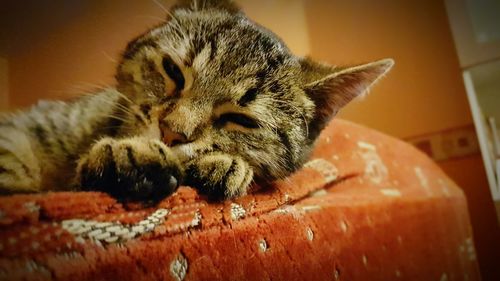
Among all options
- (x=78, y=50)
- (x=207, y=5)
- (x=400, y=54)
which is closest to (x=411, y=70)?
(x=400, y=54)

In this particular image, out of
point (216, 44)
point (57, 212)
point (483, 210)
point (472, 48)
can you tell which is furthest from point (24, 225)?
point (483, 210)

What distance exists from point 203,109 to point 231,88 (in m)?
0.07

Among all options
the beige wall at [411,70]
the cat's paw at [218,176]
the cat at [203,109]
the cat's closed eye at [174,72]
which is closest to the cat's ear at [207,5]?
the cat at [203,109]

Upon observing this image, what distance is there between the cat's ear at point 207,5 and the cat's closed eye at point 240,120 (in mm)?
272

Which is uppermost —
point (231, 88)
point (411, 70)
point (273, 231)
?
point (411, 70)

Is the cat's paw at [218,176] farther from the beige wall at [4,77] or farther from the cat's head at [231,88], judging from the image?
the beige wall at [4,77]

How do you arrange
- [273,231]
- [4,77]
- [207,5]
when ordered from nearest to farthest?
1. [4,77]
2. [273,231]
3. [207,5]

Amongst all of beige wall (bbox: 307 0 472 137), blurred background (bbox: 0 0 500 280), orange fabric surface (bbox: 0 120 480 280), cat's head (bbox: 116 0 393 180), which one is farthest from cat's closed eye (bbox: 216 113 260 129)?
beige wall (bbox: 307 0 472 137)

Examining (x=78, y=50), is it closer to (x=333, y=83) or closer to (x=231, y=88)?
(x=231, y=88)

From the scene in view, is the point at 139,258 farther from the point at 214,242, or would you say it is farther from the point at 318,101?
the point at 318,101

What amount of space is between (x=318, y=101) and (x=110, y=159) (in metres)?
0.44

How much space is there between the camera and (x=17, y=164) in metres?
0.46

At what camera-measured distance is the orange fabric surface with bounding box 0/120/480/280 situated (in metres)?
0.25

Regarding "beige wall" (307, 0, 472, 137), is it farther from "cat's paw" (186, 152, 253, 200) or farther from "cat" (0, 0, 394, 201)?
"cat's paw" (186, 152, 253, 200)
